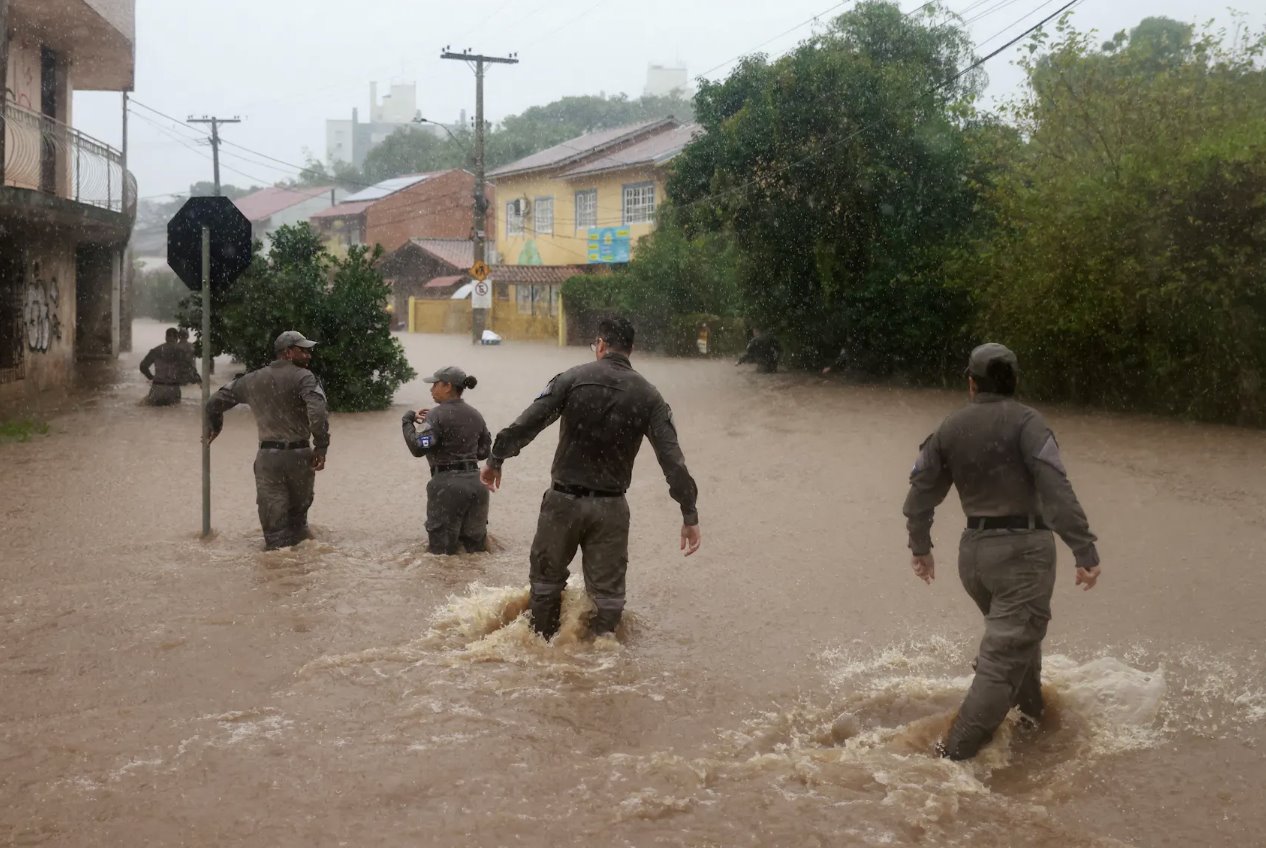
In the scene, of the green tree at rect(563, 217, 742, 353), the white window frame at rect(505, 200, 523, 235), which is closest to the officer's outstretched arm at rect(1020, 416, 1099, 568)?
the green tree at rect(563, 217, 742, 353)

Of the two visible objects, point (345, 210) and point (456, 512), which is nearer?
point (456, 512)

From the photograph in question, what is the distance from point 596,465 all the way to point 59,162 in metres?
16.8

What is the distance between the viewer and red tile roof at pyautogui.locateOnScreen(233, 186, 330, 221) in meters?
74.2

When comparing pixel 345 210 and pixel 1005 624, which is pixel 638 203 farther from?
pixel 1005 624

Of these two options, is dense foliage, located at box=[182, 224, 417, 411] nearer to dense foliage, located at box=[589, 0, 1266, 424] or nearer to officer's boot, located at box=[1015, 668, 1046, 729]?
dense foliage, located at box=[589, 0, 1266, 424]

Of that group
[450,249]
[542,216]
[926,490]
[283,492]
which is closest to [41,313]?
[283,492]

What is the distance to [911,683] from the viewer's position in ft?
21.4

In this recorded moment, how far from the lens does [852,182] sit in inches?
909

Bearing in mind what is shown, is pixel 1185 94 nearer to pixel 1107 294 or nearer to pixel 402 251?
pixel 1107 294

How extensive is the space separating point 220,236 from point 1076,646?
6.97 metres

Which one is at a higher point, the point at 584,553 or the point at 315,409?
the point at 315,409

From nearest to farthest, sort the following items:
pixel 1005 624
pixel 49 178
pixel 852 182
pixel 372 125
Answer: pixel 1005 624
pixel 49 178
pixel 852 182
pixel 372 125

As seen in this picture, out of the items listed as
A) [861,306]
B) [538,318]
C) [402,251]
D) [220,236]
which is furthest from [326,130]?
[220,236]

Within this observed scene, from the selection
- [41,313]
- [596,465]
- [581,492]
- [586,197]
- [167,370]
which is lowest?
[581,492]
